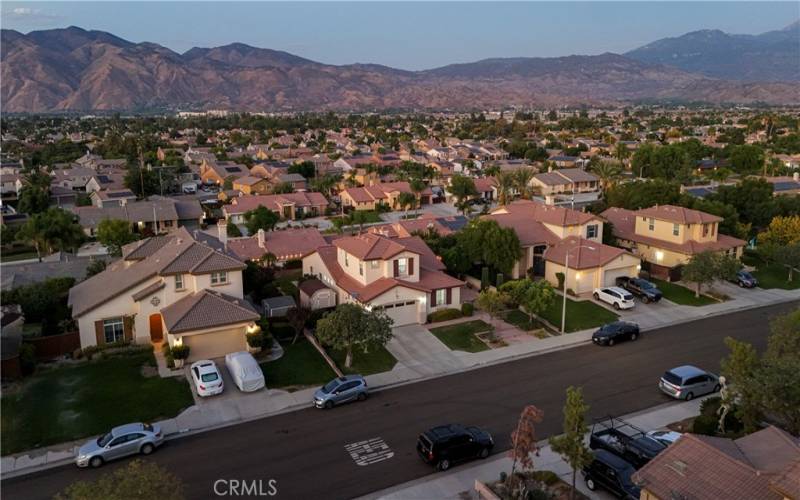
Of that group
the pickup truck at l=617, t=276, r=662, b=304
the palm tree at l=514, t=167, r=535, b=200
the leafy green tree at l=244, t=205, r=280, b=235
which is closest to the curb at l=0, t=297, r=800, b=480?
the pickup truck at l=617, t=276, r=662, b=304

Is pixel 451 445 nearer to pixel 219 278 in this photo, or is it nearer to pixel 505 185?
pixel 219 278

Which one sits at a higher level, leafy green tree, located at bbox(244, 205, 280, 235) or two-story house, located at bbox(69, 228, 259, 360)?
two-story house, located at bbox(69, 228, 259, 360)

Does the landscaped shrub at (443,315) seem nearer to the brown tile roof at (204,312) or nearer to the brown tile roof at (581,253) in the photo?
the brown tile roof at (581,253)

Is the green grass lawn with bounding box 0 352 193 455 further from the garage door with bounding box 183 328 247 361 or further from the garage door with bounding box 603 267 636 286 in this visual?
the garage door with bounding box 603 267 636 286

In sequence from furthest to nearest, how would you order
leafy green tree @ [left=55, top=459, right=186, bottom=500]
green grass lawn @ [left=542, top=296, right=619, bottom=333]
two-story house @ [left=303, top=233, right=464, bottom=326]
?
green grass lawn @ [left=542, top=296, right=619, bottom=333], two-story house @ [left=303, top=233, right=464, bottom=326], leafy green tree @ [left=55, top=459, right=186, bottom=500]

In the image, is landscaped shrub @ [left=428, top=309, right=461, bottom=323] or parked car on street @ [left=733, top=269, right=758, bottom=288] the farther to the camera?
parked car on street @ [left=733, top=269, right=758, bottom=288]

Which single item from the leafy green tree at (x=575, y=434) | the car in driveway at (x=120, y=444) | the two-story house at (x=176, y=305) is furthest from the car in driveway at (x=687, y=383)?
the car in driveway at (x=120, y=444)

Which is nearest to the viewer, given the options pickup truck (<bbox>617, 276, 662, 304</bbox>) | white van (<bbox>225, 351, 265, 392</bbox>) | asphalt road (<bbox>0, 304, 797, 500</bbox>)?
asphalt road (<bbox>0, 304, 797, 500</bbox>)
